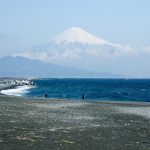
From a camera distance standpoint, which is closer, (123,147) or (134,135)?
(123,147)

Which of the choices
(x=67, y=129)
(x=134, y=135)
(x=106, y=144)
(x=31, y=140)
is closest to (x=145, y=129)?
(x=134, y=135)

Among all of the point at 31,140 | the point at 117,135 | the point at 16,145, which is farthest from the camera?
the point at 117,135

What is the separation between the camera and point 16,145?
80.0ft

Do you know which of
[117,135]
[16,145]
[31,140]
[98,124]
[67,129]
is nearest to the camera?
[16,145]

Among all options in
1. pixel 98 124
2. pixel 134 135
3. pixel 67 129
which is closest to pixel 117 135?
pixel 134 135

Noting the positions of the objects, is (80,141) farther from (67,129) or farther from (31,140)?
(67,129)

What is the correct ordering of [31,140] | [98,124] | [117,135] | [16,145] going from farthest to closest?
[98,124], [117,135], [31,140], [16,145]

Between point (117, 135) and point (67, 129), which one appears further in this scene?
point (67, 129)

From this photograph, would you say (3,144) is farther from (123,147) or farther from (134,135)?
(134,135)

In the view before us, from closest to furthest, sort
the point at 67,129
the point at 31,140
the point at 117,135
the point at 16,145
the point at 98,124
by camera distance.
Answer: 1. the point at 16,145
2. the point at 31,140
3. the point at 117,135
4. the point at 67,129
5. the point at 98,124

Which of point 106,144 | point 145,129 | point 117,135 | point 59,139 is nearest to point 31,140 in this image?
point 59,139

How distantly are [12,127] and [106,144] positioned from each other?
8.09 m

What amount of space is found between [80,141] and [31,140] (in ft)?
9.07

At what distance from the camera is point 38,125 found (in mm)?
33375
